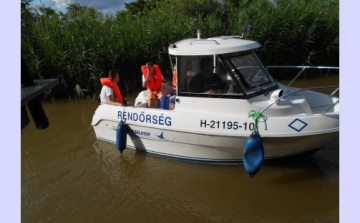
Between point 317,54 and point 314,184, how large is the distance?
362 inches

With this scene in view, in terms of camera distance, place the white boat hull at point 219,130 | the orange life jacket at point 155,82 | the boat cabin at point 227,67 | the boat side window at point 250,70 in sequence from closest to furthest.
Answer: the white boat hull at point 219,130
the boat cabin at point 227,67
the boat side window at point 250,70
the orange life jacket at point 155,82

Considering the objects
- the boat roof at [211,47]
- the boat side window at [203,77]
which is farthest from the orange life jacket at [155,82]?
Answer: the boat side window at [203,77]

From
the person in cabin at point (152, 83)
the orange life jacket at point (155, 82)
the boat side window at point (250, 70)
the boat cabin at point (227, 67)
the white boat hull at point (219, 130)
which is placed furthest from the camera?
the orange life jacket at point (155, 82)

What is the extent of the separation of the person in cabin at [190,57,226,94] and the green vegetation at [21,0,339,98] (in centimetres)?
569

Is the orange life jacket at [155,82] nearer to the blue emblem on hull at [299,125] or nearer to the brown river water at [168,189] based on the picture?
the brown river water at [168,189]

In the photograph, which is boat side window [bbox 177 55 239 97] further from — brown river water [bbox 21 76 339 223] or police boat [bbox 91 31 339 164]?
brown river water [bbox 21 76 339 223]

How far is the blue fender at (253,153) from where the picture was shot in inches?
180

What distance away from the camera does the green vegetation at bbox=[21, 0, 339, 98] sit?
1026 cm

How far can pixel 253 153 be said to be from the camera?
4582 mm

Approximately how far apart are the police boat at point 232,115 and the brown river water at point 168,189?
0.35 meters

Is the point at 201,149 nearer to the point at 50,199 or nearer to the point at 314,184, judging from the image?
the point at 314,184

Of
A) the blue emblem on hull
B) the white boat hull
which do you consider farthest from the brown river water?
the blue emblem on hull

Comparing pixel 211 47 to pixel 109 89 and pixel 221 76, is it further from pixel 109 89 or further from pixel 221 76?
pixel 109 89

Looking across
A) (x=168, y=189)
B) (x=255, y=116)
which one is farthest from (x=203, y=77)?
(x=168, y=189)
